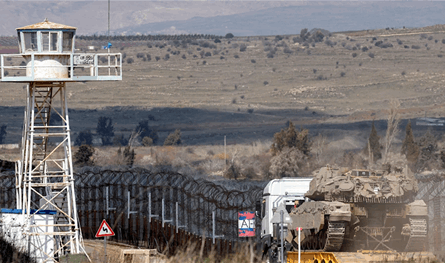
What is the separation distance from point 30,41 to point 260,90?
9589 cm

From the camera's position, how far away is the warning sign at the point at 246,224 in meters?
35.8

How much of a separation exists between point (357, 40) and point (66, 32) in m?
127

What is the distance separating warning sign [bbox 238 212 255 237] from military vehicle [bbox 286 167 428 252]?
542cm

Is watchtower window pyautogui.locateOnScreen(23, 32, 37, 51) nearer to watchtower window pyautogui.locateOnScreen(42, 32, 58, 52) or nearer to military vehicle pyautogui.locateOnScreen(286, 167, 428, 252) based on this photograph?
watchtower window pyautogui.locateOnScreen(42, 32, 58, 52)

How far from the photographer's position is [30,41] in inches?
1299

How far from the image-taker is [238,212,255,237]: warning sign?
118ft

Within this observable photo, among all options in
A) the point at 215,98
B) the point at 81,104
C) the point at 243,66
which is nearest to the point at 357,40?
the point at 243,66

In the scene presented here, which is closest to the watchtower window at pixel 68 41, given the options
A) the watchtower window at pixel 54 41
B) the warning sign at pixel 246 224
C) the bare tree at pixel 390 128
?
the watchtower window at pixel 54 41

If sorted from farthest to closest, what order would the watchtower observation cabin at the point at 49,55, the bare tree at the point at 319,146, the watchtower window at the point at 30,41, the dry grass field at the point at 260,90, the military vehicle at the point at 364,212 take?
the dry grass field at the point at 260,90 → the bare tree at the point at 319,146 → the watchtower window at the point at 30,41 → the watchtower observation cabin at the point at 49,55 → the military vehicle at the point at 364,212

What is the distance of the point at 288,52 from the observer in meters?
146

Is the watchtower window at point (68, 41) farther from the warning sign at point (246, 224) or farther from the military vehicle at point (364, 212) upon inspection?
the military vehicle at point (364, 212)

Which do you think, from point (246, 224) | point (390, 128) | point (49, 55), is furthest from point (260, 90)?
point (49, 55)

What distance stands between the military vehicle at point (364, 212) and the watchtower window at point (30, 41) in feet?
38.1

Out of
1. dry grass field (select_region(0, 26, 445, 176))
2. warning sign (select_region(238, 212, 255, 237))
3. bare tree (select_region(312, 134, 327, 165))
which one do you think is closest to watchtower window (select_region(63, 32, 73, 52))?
warning sign (select_region(238, 212, 255, 237))
